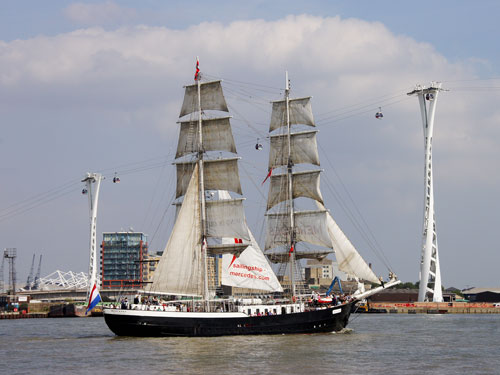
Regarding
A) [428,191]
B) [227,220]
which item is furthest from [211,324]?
[428,191]

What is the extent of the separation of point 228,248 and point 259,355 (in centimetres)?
2373

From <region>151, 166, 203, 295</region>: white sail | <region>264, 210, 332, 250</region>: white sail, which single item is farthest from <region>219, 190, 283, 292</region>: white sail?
<region>264, 210, 332, 250</region>: white sail

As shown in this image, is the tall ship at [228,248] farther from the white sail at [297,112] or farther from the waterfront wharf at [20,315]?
the waterfront wharf at [20,315]

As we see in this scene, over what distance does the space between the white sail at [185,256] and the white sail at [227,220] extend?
1651 millimetres

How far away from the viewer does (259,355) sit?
207 feet

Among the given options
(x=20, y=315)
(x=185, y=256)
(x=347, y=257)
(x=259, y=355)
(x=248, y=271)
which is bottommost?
(x=20, y=315)

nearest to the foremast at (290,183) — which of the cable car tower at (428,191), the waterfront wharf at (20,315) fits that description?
the cable car tower at (428,191)

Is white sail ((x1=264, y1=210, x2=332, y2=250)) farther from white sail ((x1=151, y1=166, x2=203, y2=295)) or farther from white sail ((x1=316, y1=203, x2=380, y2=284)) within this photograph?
white sail ((x1=151, y1=166, x2=203, y2=295))

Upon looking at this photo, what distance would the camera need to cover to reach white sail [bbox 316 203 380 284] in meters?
88.0

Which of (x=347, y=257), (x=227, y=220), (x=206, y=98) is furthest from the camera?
(x=347, y=257)

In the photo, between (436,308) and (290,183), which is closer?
(290,183)

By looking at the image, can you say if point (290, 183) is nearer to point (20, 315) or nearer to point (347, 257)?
point (347, 257)

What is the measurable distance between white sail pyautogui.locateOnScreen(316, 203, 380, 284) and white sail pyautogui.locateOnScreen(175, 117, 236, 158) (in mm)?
15693

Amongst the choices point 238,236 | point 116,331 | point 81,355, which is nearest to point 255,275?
point 238,236
